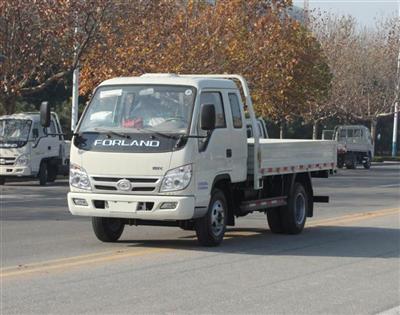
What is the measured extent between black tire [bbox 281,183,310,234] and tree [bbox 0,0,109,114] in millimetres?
14345

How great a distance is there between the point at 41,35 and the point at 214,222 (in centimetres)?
1749

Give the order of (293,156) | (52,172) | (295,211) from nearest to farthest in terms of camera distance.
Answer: (293,156), (295,211), (52,172)

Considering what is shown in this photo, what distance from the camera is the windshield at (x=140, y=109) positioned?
12211 millimetres

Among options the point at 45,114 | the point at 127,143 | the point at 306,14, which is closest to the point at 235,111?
the point at 127,143

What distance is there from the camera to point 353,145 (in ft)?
154

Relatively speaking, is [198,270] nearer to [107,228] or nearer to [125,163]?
[125,163]

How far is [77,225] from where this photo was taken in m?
15.9

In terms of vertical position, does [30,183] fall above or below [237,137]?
below

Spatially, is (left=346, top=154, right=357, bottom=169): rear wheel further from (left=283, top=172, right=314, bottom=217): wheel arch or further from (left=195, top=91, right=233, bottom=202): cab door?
(left=195, top=91, right=233, bottom=202): cab door

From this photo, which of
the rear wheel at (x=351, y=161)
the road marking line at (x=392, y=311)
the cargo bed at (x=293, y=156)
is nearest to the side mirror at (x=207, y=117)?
the cargo bed at (x=293, y=156)

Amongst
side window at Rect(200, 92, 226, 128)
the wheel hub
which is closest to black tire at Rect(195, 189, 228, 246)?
the wheel hub

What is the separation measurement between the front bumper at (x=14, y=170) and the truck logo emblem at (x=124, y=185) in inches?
653

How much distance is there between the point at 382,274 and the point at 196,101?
3.54 m

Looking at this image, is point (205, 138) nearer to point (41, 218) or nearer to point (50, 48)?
point (41, 218)
